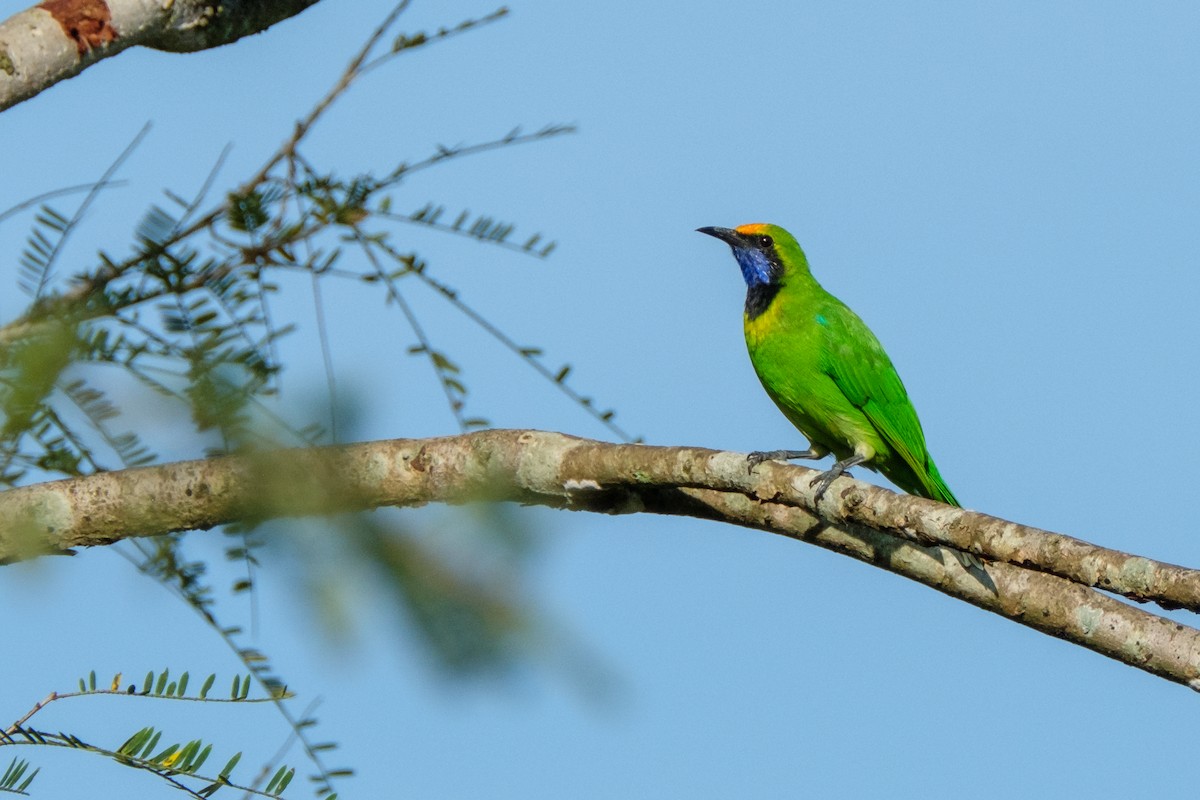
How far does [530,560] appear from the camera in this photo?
1.06 meters

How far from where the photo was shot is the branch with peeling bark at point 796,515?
3.05 m

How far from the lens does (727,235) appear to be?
291 inches

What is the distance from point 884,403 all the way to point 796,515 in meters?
2.49

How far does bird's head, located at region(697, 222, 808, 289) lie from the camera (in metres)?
7.05

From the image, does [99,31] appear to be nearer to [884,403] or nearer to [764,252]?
[884,403]

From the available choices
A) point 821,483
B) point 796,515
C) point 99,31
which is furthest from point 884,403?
point 99,31

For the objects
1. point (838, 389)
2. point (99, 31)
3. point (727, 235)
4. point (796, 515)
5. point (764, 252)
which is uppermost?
point (727, 235)

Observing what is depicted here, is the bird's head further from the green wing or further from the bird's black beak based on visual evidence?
the green wing

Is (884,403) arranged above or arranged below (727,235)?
below

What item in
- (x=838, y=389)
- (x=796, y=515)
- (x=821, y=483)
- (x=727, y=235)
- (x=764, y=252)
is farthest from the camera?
(x=727, y=235)

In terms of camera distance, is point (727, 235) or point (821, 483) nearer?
point (821, 483)

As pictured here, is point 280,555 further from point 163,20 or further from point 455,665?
point 163,20

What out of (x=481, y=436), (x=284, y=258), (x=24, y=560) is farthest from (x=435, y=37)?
(x=24, y=560)

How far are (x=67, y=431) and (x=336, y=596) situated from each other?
60 cm
